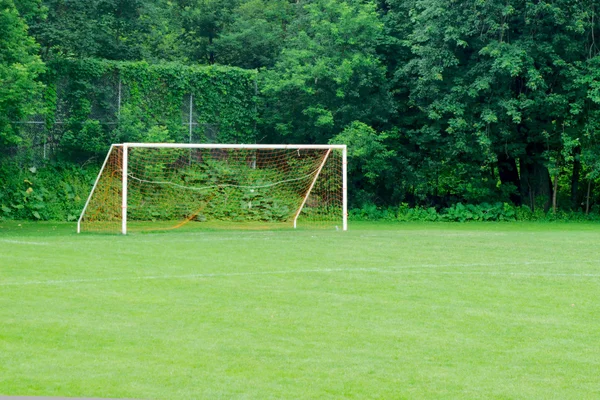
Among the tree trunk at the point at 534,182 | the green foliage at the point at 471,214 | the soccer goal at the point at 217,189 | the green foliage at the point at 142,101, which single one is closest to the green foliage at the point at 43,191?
the green foliage at the point at 142,101

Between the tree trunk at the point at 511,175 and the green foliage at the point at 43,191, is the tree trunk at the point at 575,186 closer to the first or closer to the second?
the tree trunk at the point at 511,175

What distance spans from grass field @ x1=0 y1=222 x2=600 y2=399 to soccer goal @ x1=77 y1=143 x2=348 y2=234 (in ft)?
26.4

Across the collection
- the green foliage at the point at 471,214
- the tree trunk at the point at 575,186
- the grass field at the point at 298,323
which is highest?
the tree trunk at the point at 575,186

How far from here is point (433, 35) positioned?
3178 cm

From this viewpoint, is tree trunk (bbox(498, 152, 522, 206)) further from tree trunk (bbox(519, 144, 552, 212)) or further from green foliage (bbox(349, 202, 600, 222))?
green foliage (bbox(349, 202, 600, 222))

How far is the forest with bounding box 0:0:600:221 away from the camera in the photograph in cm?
3047

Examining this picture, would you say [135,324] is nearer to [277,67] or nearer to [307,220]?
[307,220]

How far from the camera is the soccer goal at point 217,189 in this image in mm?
27234

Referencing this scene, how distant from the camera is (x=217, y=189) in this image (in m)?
29.6

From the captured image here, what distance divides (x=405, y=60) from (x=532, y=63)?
6.11 m

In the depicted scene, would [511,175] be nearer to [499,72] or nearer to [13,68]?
[499,72]

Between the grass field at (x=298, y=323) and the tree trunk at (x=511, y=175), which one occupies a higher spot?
the tree trunk at (x=511, y=175)

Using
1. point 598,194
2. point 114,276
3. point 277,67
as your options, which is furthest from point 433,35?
point 114,276

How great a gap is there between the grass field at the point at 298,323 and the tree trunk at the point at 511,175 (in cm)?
1583
